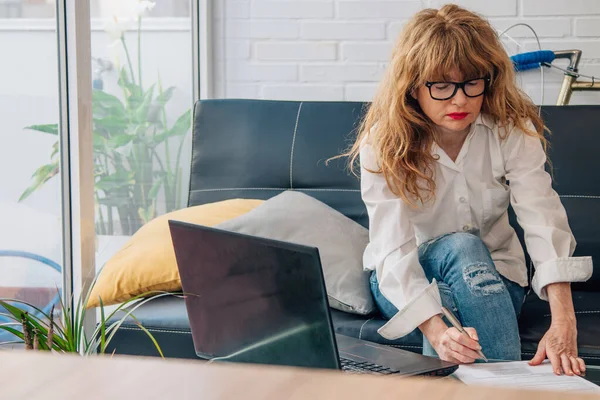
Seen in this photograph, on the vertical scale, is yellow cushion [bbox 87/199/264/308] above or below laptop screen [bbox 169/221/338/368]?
below

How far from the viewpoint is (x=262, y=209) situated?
2.04 m

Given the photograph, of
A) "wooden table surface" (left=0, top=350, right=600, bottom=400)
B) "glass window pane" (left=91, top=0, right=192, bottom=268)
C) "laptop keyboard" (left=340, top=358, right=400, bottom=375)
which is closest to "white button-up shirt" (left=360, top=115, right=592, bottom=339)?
"laptop keyboard" (left=340, top=358, right=400, bottom=375)

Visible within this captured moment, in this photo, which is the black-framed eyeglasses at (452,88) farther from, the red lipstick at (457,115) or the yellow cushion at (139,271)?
the yellow cushion at (139,271)

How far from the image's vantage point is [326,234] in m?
1.99

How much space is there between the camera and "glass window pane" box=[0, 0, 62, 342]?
1.65m

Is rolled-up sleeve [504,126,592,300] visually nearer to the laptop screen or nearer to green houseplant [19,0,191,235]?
the laptop screen

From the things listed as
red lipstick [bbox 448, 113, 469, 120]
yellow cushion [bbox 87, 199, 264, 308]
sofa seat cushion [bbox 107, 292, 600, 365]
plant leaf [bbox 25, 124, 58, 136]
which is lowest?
sofa seat cushion [bbox 107, 292, 600, 365]

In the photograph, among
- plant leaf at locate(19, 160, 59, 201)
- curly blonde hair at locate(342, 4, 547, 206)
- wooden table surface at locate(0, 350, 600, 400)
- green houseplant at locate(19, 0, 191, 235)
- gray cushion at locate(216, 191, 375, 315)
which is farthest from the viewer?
green houseplant at locate(19, 0, 191, 235)

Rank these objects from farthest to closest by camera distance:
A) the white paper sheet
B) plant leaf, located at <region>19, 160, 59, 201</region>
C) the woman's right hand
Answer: plant leaf, located at <region>19, 160, 59, 201</region> < the woman's right hand < the white paper sheet

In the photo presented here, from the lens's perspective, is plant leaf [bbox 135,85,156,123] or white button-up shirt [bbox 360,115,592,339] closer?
white button-up shirt [bbox 360,115,592,339]

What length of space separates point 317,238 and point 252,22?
1.16 meters

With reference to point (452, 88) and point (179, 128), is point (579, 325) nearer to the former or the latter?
point (452, 88)

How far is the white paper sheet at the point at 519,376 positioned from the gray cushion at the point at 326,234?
649 mm

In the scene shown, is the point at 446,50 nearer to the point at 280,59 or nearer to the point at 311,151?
the point at 311,151
